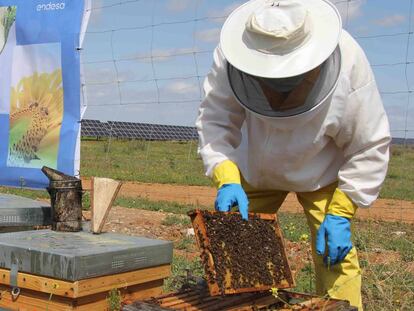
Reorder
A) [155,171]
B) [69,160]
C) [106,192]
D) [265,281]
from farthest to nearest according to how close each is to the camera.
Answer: [155,171] < [69,160] < [106,192] < [265,281]

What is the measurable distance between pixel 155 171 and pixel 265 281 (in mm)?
12422

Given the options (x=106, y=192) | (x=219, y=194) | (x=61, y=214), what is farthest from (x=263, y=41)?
(x=61, y=214)

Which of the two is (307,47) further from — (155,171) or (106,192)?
(155,171)

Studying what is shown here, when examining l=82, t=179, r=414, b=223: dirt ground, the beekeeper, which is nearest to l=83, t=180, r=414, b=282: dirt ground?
l=82, t=179, r=414, b=223: dirt ground

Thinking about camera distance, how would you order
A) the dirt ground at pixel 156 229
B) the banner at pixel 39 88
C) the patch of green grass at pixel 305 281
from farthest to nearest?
the dirt ground at pixel 156 229 → the banner at pixel 39 88 → the patch of green grass at pixel 305 281

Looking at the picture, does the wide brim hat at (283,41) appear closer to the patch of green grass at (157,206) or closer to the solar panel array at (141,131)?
the patch of green grass at (157,206)

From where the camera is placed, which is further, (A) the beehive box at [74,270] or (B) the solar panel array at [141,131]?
(B) the solar panel array at [141,131]

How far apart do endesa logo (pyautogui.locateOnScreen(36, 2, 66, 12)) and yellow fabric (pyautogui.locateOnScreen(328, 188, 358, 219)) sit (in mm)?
3111

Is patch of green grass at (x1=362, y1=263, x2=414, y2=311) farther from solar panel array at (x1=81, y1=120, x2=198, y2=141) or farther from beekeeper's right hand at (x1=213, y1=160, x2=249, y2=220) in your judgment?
solar panel array at (x1=81, y1=120, x2=198, y2=141)

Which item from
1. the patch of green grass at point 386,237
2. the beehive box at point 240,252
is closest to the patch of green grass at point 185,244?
the patch of green grass at point 386,237

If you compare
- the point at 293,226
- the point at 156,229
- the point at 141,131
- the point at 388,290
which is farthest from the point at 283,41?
the point at 141,131

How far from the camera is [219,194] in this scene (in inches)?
Result: 105

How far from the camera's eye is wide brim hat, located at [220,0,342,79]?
2268 millimetres

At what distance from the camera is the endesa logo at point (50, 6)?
192 inches
